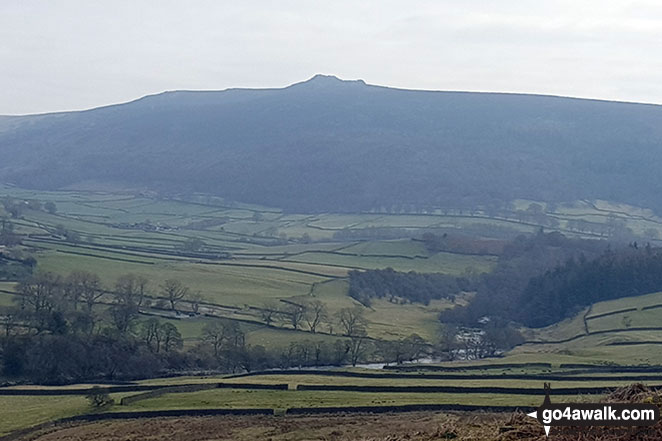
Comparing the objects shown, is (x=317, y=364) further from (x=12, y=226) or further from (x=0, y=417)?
(x=12, y=226)

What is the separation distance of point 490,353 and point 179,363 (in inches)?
1306

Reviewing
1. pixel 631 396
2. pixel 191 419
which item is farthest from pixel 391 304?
pixel 631 396

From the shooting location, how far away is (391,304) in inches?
4432

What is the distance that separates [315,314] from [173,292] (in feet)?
53.5

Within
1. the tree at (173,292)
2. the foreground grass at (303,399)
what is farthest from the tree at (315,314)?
the foreground grass at (303,399)

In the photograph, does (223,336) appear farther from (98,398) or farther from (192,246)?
(192,246)

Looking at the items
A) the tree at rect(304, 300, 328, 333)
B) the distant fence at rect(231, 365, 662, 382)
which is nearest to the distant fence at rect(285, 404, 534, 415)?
the distant fence at rect(231, 365, 662, 382)

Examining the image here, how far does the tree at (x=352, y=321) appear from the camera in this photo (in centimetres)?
8688

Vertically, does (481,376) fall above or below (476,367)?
above

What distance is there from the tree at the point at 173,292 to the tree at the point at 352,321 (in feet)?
59.7

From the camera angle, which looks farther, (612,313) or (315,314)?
(612,313)

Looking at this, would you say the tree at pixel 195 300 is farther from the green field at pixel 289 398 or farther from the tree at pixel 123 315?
the green field at pixel 289 398

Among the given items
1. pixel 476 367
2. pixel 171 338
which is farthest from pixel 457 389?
pixel 171 338

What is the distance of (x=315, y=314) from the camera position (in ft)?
308
